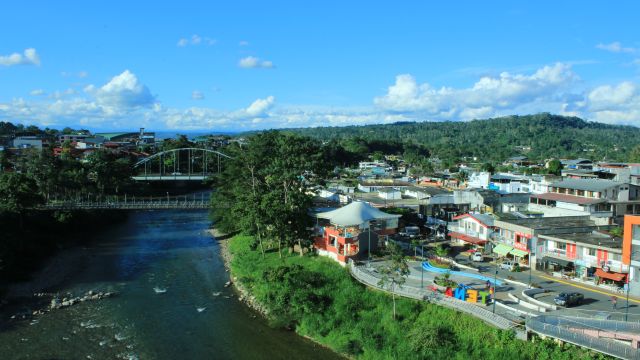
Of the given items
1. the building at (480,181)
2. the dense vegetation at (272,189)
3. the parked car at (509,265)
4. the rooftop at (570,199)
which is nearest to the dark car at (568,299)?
the parked car at (509,265)

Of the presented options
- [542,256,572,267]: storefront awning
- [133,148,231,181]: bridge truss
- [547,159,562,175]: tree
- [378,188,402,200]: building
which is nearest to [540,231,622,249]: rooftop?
[542,256,572,267]: storefront awning

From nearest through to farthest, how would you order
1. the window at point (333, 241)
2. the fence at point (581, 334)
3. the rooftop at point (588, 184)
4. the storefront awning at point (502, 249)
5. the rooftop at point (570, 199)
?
the fence at point (581, 334), the storefront awning at point (502, 249), the window at point (333, 241), the rooftop at point (570, 199), the rooftop at point (588, 184)

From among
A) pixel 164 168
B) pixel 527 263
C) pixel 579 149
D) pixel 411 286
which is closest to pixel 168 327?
pixel 411 286

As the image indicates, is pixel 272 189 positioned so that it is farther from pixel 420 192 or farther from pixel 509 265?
pixel 420 192

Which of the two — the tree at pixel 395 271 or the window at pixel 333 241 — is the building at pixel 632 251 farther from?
the window at pixel 333 241

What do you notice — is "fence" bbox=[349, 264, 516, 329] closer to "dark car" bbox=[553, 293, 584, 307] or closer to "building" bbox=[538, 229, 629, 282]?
"dark car" bbox=[553, 293, 584, 307]

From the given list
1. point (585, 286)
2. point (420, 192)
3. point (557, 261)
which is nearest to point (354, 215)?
point (557, 261)

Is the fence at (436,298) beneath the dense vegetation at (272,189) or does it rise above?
beneath
